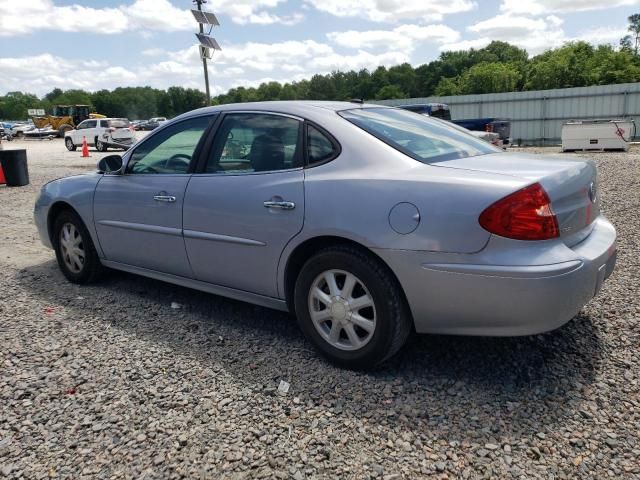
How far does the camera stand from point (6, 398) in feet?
9.65

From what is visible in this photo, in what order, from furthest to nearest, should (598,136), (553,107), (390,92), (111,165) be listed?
1. (390,92)
2. (553,107)
3. (598,136)
4. (111,165)

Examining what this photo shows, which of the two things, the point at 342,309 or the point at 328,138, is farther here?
the point at 328,138

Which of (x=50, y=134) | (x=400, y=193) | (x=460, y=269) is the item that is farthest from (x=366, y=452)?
(x=50, y=134)

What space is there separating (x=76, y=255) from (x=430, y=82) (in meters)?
104

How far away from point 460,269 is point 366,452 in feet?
3.16

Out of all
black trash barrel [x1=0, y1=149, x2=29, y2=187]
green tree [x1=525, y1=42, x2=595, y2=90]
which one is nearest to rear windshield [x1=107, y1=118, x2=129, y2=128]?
black trash barrel [x1=0, y1=149, x2=29, y2=187]

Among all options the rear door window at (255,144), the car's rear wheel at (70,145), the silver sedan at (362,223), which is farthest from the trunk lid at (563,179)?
the car's rear wheel at (70,145)

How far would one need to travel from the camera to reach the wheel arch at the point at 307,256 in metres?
2.87

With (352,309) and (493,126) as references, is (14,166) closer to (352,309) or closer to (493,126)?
(352,309)

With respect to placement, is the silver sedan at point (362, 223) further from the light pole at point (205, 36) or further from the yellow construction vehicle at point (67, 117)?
the yellow construction vehicle at point (67, 117)

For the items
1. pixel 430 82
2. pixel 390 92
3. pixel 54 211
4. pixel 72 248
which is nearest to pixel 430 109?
pixel 54 211

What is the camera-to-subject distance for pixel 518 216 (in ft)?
8.39

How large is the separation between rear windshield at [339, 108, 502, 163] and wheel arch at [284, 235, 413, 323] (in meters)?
0.61

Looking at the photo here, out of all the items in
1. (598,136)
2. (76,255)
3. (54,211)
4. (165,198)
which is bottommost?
(76,255)
